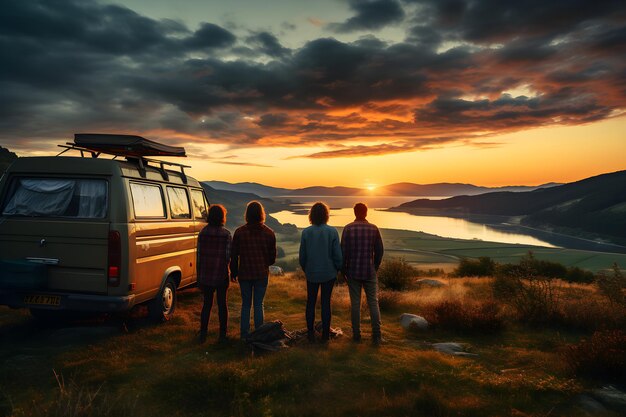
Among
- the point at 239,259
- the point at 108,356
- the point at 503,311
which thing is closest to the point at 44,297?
the point at 108,356

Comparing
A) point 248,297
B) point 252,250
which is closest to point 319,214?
point 252,250

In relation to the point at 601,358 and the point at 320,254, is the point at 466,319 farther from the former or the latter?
the point at 320,254

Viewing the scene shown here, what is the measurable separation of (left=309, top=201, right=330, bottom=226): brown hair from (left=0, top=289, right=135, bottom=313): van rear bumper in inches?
127

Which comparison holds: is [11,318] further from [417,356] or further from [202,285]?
[417,356]

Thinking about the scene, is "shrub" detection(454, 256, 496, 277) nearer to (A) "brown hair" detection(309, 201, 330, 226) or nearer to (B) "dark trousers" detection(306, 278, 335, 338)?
(B) "dark trousers" detection(306, 278, 335, 338)

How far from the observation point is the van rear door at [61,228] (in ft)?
19.6

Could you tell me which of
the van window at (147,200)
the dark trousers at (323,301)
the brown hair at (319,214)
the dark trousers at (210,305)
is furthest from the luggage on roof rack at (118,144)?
the dark trousers at (323,301)

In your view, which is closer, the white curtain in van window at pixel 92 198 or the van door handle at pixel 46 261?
the van door handle at pixel 46 261

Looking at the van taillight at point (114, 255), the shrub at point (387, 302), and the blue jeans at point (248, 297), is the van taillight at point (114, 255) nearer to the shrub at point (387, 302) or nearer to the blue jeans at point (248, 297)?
the blue jeans at point (248, 297)

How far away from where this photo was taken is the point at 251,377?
4.71 meters

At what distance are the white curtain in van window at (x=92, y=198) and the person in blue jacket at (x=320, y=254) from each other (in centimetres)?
332

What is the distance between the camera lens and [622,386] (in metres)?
5.19

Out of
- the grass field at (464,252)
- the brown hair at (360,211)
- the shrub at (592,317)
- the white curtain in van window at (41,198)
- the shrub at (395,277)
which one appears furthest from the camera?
the grass field at (464,252)

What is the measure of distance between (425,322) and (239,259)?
476 cm
